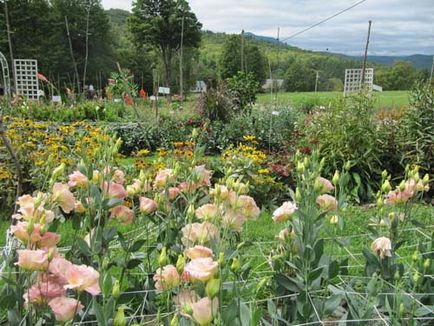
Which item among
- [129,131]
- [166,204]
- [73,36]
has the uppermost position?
[73,36]

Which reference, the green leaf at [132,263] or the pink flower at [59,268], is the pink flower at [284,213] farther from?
the pink flower at [59,268]

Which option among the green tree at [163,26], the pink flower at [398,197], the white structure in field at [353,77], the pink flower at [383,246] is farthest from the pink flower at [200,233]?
the green tree at [163,26]

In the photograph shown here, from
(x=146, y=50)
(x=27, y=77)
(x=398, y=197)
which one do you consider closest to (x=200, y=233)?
(x=398, y=197)

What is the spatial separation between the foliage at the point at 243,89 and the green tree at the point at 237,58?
12649 millimetres

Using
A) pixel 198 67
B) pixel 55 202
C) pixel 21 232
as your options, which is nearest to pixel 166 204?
pixel 55 202

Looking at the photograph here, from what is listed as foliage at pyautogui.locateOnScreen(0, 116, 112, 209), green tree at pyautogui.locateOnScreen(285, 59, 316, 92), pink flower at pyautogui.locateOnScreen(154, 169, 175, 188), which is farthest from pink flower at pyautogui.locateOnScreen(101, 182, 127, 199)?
green tree at pyautogui.locateOnScreen(285, 59, 316, 92)

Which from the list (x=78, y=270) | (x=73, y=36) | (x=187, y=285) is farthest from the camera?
(x=73, y=36)

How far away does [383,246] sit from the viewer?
1395mm

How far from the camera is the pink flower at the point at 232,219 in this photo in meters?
1.23

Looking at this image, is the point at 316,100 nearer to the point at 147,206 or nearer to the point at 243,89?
the point at 243,89

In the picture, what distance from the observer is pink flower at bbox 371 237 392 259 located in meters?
1.39

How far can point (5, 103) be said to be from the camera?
6.73 m

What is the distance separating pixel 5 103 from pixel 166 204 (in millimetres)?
6029

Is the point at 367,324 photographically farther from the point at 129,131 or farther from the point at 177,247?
the point at 129,131
